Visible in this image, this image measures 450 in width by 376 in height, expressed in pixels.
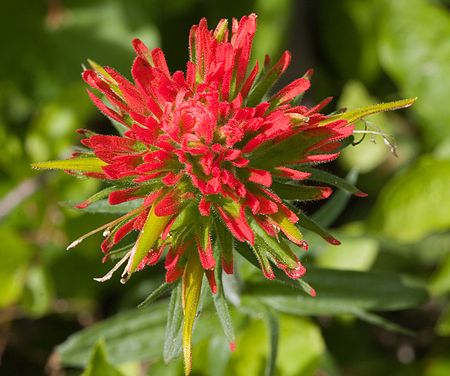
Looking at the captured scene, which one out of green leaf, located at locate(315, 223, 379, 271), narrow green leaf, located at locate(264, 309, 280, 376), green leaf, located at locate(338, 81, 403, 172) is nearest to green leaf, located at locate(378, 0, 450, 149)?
green leaf, located at locate(338, 81, 403, 172)

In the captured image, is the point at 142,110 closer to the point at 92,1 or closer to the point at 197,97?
the point at 197,97

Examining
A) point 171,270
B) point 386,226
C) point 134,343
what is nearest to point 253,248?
point 171,270

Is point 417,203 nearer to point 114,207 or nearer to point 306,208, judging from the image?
point 306,208

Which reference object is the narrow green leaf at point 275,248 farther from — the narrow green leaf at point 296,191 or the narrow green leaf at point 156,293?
the narrow green leaf at point 156,293

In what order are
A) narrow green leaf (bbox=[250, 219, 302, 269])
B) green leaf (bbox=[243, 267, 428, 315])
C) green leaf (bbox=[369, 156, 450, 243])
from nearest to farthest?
1. narrow green leaf (bbox=[250, 219, 302, 269])
2. green leaf (bbox=[243, 267, 428, 315])
3. green leaf (bbox=[369, 156, 450, 243])

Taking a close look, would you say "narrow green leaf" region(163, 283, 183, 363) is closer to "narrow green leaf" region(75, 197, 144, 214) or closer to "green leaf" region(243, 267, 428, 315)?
"narrow green leaf" region(75, 197, 144, 214)

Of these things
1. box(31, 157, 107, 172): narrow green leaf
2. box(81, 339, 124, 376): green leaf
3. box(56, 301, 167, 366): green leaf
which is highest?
box(31, 157, 107, 172): narrow green leaf

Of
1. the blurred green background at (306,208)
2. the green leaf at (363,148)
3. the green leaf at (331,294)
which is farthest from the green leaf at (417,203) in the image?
the green leaf at (331,294)
